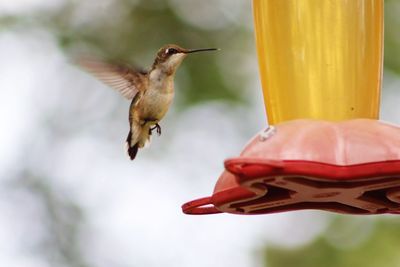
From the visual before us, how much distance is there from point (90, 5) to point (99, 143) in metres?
1.23

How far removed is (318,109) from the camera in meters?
3.76

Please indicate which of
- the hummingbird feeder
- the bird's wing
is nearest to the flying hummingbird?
the bird's wing

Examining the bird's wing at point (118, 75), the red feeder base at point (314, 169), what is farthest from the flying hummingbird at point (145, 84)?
the red feeder base at point (314, 169)

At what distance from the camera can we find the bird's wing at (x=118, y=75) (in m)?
4.73

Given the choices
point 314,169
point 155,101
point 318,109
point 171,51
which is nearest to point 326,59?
point 318,109

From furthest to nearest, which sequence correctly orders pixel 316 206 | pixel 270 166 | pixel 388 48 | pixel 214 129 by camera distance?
1. pixel 214 129
2. pixel 388 48
3. pixel 316 206
4. pixel 270 166

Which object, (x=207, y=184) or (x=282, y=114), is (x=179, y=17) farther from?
(x=282, y=114)

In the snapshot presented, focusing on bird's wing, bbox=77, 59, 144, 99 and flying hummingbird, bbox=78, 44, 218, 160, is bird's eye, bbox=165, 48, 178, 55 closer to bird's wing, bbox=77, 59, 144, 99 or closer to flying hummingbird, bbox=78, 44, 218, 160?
flying hummingbird, bbox=78, 44, 218, 160

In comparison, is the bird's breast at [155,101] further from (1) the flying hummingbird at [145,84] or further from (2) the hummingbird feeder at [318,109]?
(2) the hummingbird feeder at [318,109]

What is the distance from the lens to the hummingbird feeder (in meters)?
3.17

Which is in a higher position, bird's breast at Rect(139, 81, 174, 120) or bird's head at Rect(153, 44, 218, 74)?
bird's head at Rect(153, 44, 218, 74)

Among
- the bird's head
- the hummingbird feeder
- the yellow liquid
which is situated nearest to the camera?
the hummingbird feeder

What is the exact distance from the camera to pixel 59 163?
911cm

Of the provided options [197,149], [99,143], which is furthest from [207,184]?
[99,143]
